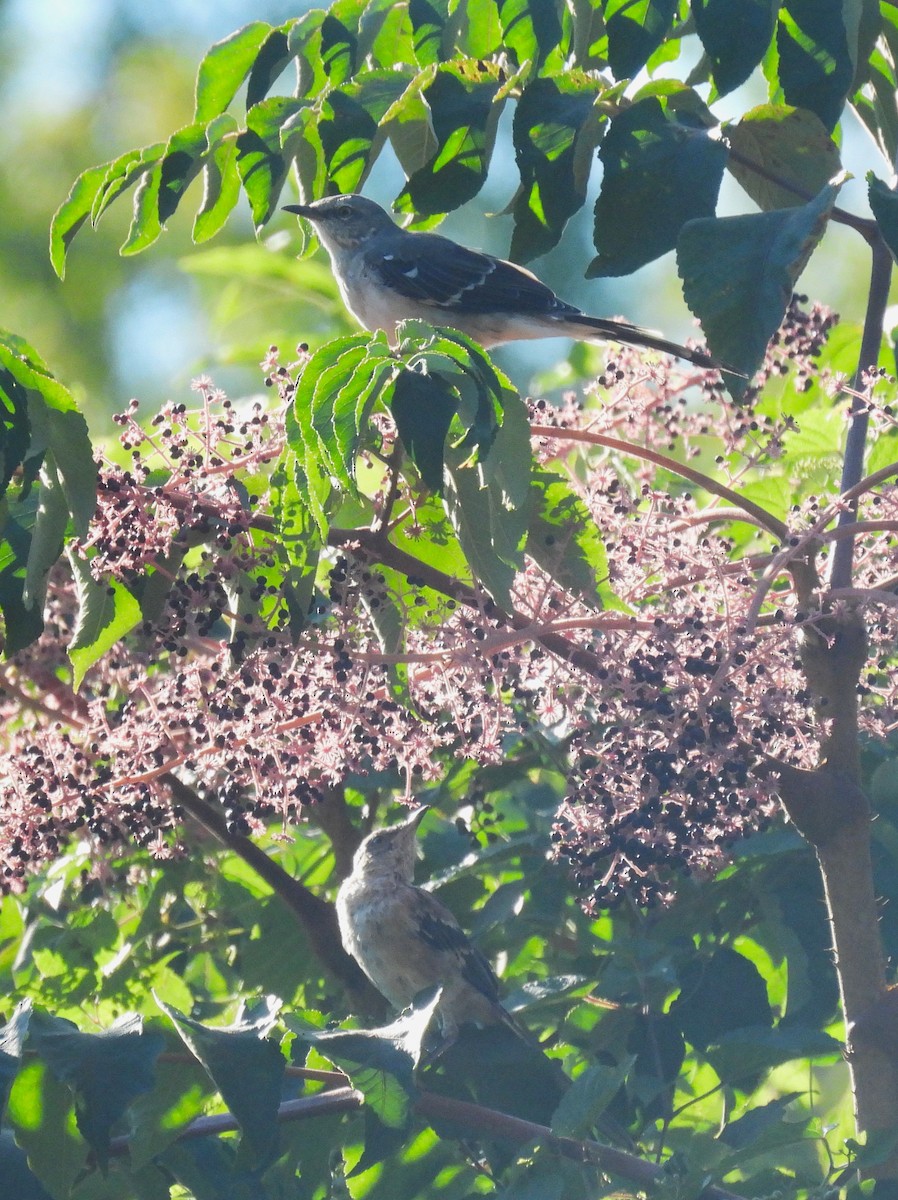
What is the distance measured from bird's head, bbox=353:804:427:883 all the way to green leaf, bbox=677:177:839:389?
153 centimetres

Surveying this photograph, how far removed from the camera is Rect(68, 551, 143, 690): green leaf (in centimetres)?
220

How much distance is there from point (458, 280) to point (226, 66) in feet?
4.52

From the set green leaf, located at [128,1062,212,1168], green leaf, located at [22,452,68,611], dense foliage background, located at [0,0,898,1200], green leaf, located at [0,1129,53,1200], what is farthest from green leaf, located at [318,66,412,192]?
green leaf, located at [0,1129,53,1200]

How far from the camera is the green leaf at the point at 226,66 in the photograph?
8.18 feet

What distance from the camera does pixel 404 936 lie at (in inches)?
163

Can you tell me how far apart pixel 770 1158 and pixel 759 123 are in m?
2.01

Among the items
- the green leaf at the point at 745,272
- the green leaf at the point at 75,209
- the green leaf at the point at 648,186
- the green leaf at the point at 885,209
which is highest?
the green leaf at the point at 75,209

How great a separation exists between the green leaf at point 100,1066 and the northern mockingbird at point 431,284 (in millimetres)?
1946

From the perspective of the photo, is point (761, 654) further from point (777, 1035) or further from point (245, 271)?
point (245, 271)

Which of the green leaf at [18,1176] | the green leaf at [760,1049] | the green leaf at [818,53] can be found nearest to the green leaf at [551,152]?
the green leaf at [818,53]

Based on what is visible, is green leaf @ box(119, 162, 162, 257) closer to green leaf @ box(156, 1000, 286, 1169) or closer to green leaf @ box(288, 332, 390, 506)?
green leaf @ box(288, 332, 390, 506)

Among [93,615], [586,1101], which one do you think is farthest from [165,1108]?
[93,615]

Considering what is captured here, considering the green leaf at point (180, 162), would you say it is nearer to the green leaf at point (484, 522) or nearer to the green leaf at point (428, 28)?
the green leaf at point (428, 28)

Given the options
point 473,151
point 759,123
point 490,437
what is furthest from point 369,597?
point 759,123
